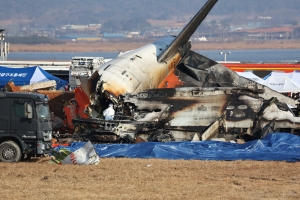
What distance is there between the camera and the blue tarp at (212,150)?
886 inches

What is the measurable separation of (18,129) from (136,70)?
9803 mm

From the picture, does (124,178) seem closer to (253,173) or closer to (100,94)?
(253,173)

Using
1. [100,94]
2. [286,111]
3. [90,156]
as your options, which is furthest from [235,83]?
[90,156]

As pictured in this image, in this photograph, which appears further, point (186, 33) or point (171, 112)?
point (186, 33)

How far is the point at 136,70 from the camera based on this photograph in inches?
1167

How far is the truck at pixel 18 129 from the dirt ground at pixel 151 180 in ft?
1.64

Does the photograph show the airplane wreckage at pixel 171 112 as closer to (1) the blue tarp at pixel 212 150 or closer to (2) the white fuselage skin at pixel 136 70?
(2) the white fuselage skin at pixel 136 70

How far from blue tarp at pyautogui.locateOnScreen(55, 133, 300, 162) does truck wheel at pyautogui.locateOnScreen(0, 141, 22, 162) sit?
8.80ft

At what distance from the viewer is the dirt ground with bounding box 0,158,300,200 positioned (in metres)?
15.5

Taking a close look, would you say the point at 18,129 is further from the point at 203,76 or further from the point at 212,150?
the point at 203,76

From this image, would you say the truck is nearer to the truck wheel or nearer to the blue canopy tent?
the truck wheel

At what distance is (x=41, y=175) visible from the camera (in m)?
18.2

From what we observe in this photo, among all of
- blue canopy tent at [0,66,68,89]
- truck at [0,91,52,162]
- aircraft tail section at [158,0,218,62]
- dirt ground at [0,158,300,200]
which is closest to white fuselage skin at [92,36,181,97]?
aircraft tail section at [158,0,218,62]

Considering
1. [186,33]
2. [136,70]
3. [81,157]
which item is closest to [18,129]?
[81,157]
